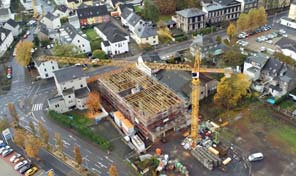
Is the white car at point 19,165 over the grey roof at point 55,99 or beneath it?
beneath

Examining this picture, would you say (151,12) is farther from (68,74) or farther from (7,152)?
(7,152)

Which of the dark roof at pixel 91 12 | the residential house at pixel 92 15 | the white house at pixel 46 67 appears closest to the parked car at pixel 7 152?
the white house at pixel 46 67

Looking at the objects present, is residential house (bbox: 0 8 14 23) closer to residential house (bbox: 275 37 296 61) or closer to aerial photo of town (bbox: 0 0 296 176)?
aerial photo of town (bbox: 0 0 296 176)

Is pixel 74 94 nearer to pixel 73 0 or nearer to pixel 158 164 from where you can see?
pixel 158 164

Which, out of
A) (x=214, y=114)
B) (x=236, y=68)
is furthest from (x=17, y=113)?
(x=236, y=68)

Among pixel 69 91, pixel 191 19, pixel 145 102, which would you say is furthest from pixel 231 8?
pixel 69 91

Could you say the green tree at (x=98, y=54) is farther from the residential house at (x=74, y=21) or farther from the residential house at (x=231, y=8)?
the residential house at (x=231, y=8)
